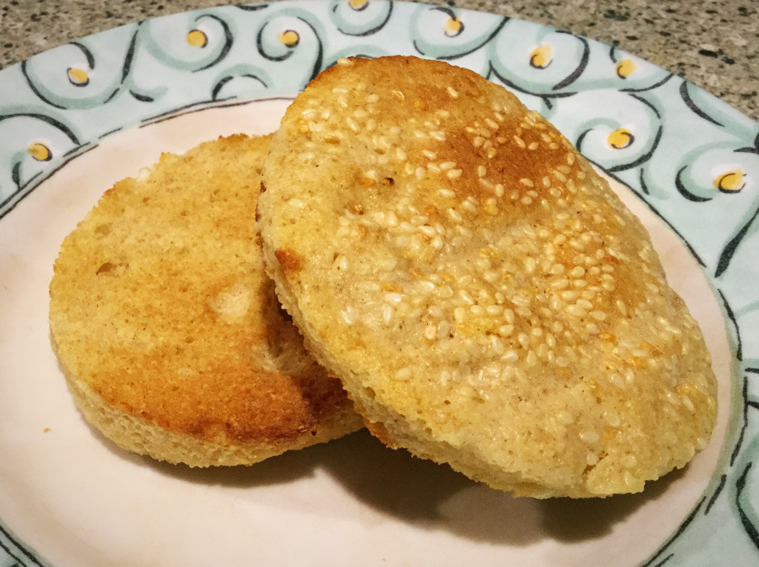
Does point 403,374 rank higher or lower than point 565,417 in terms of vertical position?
higher

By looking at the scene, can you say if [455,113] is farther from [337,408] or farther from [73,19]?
[73,19]

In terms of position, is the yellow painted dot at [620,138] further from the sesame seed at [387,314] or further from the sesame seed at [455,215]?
the sesame seed at [387,314]

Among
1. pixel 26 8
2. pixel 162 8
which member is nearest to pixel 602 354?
pixel 162 8

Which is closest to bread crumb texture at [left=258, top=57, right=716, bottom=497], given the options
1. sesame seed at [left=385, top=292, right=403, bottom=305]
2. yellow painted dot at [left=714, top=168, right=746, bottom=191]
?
sesame seed at [left=385, top=292, right=403, bottom=305]

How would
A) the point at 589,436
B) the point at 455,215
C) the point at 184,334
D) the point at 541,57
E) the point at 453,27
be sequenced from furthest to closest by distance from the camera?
the point at 453,27 → the point at 541,57 → the point at 184,334 → the point at 455,215 → the point at 589,436

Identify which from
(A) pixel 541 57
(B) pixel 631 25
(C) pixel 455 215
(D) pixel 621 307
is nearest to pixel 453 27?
(A) pixel 541 57

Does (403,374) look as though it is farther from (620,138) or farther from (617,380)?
(620,138)

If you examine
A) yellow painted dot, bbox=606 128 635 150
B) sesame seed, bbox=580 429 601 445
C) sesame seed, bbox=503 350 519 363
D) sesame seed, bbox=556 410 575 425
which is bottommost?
sesame seed, bbox=580 429 601 445

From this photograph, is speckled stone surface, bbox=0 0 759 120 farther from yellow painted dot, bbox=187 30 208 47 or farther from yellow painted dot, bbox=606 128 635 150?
yellow painted dot, bbox=606 128 635 150
